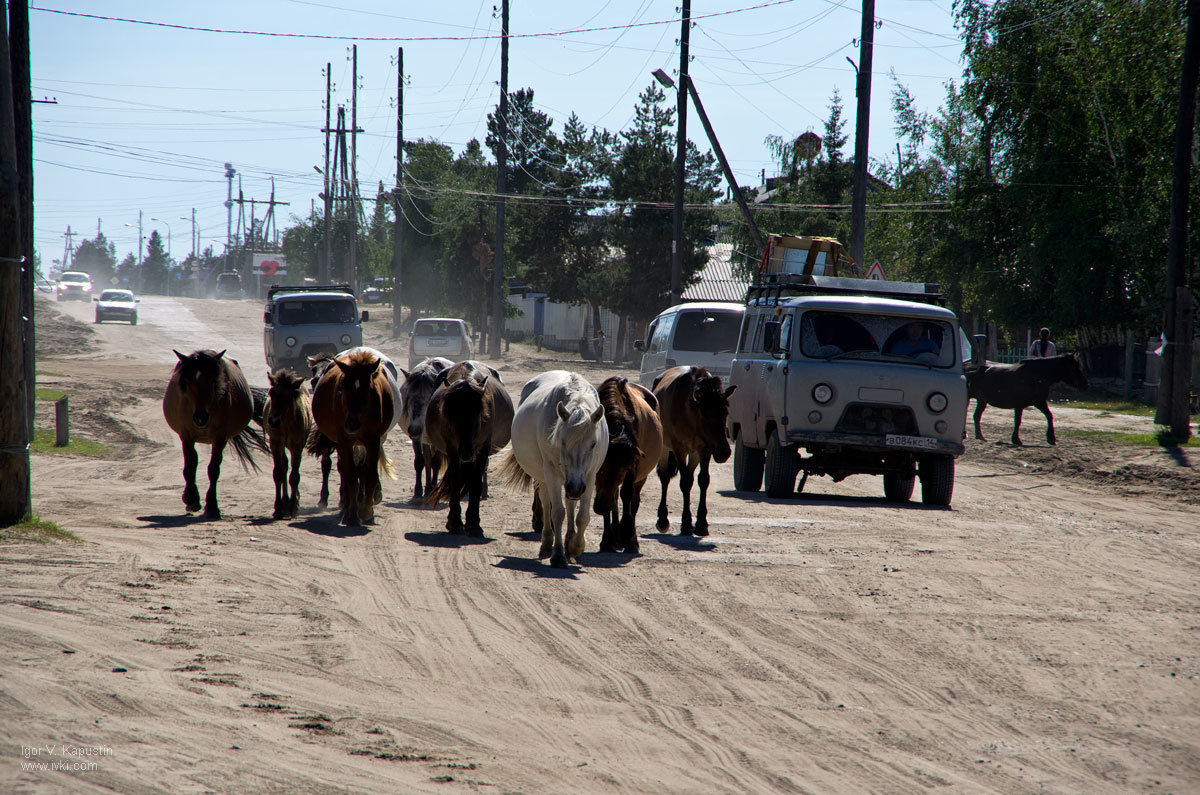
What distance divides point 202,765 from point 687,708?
245 cm

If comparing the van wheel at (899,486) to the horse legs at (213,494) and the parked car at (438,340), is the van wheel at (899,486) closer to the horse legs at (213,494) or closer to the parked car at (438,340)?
the horse legs at (213,494)

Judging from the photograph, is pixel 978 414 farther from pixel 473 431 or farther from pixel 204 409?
pixel 204 409

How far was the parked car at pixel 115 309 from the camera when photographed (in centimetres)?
6000

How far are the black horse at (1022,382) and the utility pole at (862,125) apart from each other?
12.6ft

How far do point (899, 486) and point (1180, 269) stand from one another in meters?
9.11

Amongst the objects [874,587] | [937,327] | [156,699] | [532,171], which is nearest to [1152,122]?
[937,327]

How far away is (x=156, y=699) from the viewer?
540 cm

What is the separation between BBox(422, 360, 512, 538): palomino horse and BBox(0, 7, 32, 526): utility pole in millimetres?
3728

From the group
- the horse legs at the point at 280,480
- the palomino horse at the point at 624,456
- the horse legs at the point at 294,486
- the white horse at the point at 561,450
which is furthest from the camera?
the horse legs at the point at 294,486

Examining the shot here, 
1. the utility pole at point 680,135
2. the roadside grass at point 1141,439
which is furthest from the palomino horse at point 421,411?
the utility pole at point 680,135

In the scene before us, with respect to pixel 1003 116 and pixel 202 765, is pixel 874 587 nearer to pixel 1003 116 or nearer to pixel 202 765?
pixel 202 765

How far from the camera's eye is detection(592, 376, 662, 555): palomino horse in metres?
9.47

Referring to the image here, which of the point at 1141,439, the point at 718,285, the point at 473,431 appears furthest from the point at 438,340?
the point at 718,285

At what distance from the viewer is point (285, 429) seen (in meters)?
11.9
